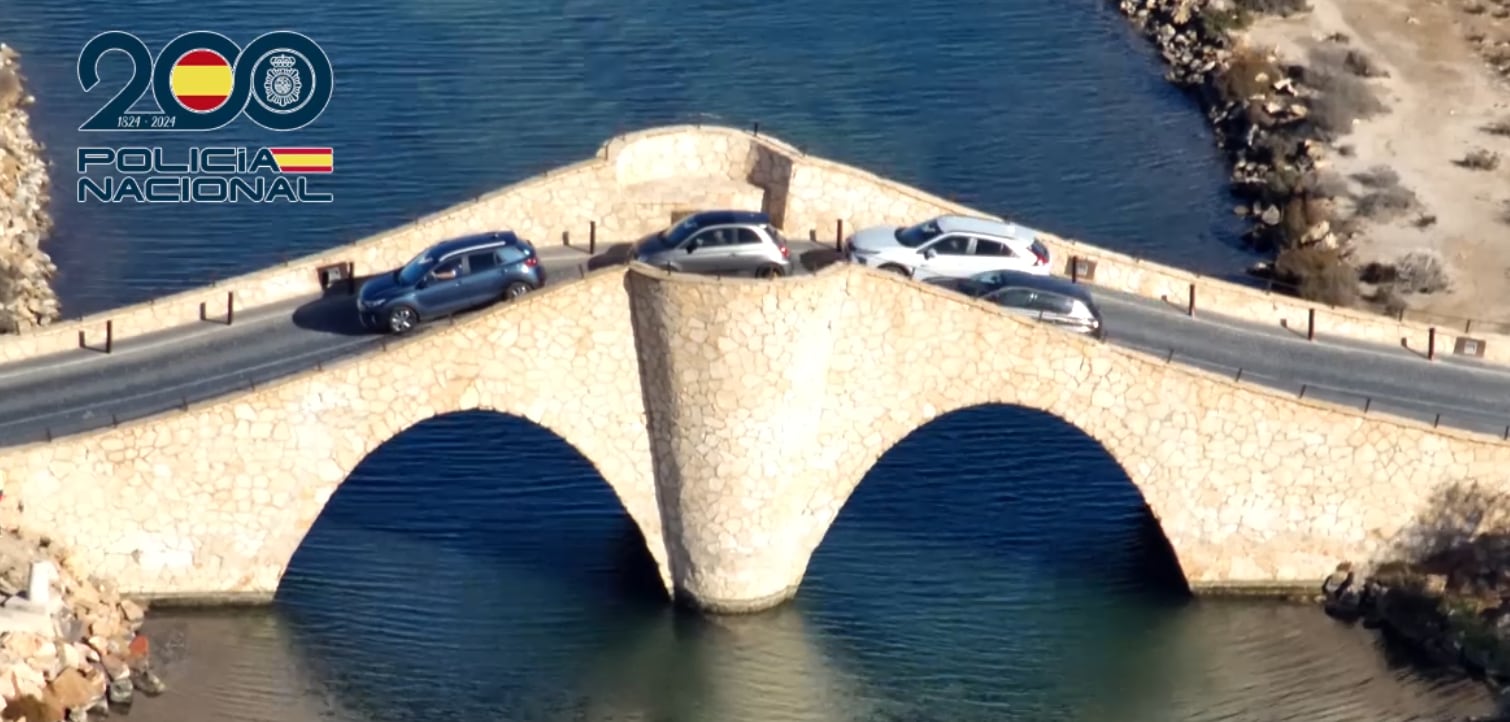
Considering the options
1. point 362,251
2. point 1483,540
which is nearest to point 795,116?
point 362,251

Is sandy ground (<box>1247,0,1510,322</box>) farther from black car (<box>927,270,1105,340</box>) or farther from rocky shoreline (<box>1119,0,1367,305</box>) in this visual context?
black car (<box>927,270,1105,340</box>)

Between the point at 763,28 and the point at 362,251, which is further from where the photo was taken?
the point at 763,28

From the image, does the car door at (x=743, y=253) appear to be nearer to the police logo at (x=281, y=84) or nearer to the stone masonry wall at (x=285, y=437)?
the stone masonry wall at (x=285, y=437)

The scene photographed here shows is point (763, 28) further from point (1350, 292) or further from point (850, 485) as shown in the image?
point (850, 485)

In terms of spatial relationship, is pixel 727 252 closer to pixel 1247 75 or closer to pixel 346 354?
pixel 346 354

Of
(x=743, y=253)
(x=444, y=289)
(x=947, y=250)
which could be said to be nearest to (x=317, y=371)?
(x=444, y=289)

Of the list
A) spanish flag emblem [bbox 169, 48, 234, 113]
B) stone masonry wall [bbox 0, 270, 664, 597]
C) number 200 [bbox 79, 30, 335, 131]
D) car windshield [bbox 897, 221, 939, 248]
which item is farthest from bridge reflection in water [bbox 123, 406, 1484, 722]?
spanish flag emblem [bbox 169, 48, 234, 113]
